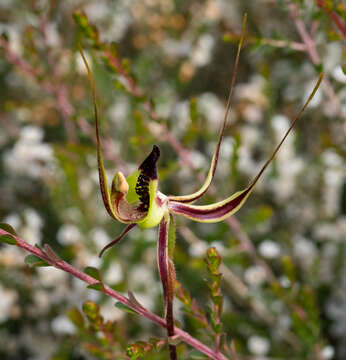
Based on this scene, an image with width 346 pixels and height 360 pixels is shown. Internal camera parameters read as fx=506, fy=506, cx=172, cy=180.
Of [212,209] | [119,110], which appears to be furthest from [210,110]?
[212,209]

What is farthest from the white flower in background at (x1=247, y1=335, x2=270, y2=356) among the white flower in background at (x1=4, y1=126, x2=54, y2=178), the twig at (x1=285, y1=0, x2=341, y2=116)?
the white flower in background at (x1=4, y1=126, x2=54, y2=178)

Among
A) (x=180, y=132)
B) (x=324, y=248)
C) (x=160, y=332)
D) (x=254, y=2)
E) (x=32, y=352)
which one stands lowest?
(x=32, y=352)

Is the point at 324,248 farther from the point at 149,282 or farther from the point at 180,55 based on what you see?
the point at 180,55

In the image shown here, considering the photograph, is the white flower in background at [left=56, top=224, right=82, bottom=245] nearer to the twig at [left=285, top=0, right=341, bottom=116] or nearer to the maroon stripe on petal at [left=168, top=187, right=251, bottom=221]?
the twig at [left=285, top=0, right=341, bottom=116]

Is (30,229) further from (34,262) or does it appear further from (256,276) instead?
(34,262)

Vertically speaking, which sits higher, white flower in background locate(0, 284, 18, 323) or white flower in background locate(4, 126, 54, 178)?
white flower in background locate(4, 126, 54, 178)

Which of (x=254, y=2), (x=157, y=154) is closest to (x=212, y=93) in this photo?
(x=254, y=2)

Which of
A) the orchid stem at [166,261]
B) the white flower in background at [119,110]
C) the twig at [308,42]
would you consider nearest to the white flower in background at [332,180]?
the twig at [308,42]
